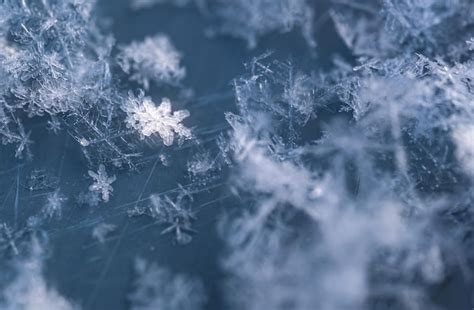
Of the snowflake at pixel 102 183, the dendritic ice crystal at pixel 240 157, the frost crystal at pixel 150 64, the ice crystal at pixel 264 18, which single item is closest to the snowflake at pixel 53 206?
the dendritic ice crystal at pixel 240 157

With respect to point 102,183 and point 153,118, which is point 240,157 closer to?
point 153,118

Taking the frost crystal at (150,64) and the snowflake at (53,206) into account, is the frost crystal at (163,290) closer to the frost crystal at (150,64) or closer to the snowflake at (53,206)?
the snowflake at (53,206)

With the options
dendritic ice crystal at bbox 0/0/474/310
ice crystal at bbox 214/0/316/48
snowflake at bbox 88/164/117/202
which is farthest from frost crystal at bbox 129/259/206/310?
ice crystal at bbox 214/0/316/48

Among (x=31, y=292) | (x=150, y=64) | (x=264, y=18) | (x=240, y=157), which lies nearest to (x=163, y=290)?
(x=31, y=292)

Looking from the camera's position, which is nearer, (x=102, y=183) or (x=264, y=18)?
(x=102, y=183)

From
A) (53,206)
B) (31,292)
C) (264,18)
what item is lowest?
Answer: (31,292)
